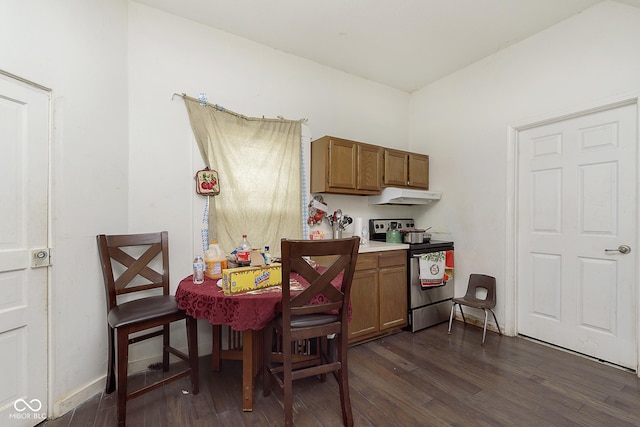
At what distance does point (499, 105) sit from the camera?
3031 millimetres

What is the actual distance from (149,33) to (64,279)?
1986mm

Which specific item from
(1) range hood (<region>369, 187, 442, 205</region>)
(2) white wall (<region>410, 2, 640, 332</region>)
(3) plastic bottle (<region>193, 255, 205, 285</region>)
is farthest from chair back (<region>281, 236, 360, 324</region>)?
(2) white wall (<region>410, 2, 640, 332</region>)

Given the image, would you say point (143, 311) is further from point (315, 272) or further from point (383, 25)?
point (383, 25)

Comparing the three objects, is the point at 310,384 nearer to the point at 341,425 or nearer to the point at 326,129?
the point at 341,425

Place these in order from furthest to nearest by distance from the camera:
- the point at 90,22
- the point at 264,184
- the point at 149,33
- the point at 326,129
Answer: the point at 326,129 → the point at 264,184 → the point at 149,33 → the point at 90,22

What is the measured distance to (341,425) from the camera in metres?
1.63

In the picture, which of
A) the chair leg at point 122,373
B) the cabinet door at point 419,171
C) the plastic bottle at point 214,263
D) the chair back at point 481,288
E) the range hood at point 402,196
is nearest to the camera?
the chair leg at point 122,373

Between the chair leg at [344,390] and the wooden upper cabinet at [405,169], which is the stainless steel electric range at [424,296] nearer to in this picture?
the wooden upper cabinet at [405,169]

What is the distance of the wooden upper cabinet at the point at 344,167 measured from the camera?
114 inches

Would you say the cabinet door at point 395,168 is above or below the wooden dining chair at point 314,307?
above

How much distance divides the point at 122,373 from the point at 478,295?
3341 millimetres

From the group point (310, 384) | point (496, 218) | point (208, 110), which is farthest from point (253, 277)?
point (496, 218)

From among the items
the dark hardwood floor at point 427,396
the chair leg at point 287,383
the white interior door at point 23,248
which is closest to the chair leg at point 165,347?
the dark hardwood floor at point 427,396

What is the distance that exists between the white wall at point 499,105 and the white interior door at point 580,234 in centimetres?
19
